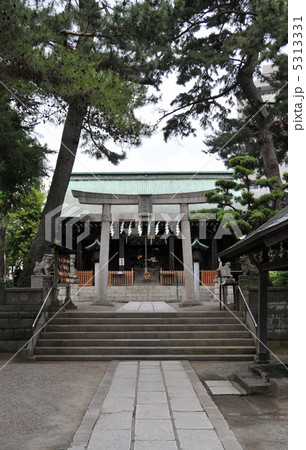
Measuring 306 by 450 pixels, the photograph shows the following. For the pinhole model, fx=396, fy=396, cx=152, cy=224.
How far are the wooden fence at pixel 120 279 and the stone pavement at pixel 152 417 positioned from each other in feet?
44.1

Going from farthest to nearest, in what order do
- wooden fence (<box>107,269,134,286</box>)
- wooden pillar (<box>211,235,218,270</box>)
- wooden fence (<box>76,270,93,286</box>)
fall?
wooden pillar (<box>211,235,218,270</box>), wooden fence (<box>107,269,134,286</box>), wooden fence (<box>76,270,93,286</box>)

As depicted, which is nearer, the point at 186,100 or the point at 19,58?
the point at 19,58

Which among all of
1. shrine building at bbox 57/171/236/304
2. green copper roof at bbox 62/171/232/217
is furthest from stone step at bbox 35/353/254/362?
green copper roof at bbox 62/171/232/217

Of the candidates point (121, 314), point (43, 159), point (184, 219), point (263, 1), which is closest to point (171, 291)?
point (184, 219)

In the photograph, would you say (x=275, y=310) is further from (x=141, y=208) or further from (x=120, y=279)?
(x=120, y=279)

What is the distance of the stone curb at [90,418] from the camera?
13.4 feet

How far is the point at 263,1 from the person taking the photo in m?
10.1

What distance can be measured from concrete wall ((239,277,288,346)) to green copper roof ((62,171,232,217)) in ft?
54.3

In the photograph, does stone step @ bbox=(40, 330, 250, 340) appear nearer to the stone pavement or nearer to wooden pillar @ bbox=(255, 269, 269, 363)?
wooden pillar @ bbox=(255, 269, 269, 363)

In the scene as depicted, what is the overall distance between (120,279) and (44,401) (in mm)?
15121

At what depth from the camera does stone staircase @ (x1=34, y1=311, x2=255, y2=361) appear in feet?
29.8

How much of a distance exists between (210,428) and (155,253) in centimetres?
2051

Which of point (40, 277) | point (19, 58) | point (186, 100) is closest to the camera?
point (19, 58)

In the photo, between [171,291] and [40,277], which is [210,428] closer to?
[40,277]
